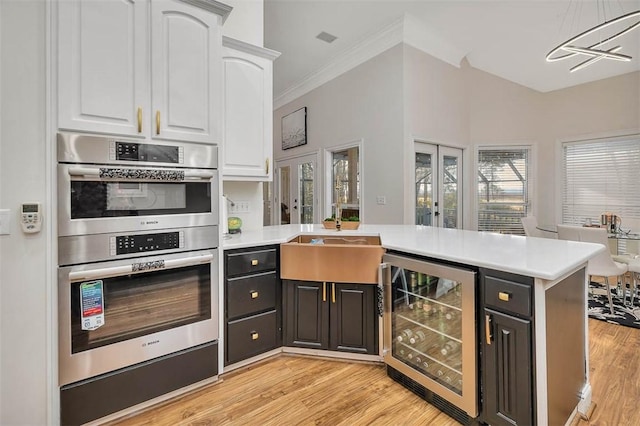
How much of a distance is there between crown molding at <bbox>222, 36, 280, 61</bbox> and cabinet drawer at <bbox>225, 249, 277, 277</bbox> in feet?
5.38

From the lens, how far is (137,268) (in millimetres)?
1709

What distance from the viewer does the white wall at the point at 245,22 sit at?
2.82m

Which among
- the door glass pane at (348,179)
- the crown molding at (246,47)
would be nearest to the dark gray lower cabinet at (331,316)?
the crown molding at (246,47)

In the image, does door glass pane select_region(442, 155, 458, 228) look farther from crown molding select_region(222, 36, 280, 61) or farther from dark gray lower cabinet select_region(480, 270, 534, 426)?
dark gray lower cabinet select_region(480, 270, 534, 426)

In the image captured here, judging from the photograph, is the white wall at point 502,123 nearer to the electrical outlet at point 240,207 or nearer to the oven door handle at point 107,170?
the electrical outlet at point 240,207

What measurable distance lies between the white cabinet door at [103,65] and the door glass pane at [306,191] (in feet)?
13.6

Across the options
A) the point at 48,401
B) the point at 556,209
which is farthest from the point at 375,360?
the point at 556,209

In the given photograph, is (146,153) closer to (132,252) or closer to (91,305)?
(132,252)

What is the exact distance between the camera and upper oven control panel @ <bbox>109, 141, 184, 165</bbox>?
5.44 feet

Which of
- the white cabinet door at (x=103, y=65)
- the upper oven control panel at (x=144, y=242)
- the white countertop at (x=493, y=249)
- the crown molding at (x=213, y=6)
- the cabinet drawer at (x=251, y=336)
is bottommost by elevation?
the cabinet drawer at (x=251, y=336)

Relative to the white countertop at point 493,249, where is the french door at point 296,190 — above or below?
above

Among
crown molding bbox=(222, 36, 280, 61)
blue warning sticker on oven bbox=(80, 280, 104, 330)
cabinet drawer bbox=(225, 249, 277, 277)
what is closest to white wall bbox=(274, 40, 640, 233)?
crown molding bbox=(222, 36, 280, 61)

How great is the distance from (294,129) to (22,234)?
5134 mm

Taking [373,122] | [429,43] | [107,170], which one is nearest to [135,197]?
[107,170]
